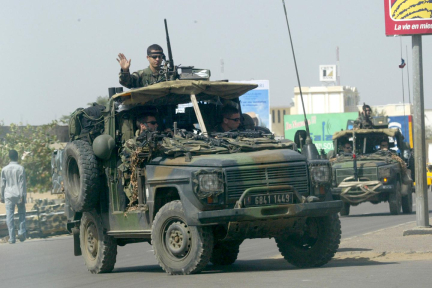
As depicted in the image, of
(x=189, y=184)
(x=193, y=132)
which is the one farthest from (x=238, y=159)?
(x=193, y=132)

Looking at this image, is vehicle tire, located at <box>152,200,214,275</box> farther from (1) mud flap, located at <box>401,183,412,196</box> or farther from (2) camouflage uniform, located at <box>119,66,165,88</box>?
(1) mud flap, located at <box>401,183,412,196</box>

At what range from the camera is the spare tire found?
10.4m

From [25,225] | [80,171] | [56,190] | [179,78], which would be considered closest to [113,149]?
[80,171]

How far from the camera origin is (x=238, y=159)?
8.95 m

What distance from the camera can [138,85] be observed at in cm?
1145

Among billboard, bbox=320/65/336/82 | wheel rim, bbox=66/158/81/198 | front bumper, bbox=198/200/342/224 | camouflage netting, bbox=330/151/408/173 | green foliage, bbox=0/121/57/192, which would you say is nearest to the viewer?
front bumper, bbox=198/200/342/224

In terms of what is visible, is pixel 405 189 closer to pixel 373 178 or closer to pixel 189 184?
pixel 373 178

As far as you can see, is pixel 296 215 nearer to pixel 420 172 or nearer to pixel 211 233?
pixel 211 233

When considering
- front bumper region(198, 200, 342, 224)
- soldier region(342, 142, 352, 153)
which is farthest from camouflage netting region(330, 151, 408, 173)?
front bumper region(198, 200, 342, 224)

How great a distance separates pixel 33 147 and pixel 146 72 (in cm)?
1640

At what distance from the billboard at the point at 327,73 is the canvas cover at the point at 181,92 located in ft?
352

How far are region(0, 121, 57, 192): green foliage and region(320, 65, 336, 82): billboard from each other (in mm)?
91198

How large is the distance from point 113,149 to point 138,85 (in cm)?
135

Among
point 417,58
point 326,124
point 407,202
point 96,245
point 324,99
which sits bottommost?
point 407,202
